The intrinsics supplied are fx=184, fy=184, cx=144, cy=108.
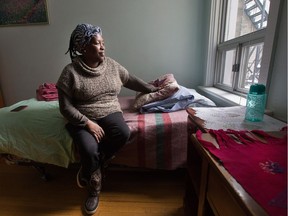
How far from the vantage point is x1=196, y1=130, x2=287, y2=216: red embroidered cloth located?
1.29 ft

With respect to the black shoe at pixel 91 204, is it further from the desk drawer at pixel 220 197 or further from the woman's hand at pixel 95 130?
the desk drawer at pixel 220 197

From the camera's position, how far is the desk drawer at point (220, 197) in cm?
47

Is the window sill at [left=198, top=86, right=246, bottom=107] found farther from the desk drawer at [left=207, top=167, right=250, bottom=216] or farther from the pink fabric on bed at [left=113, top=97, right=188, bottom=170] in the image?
the desk drawer at [left=207, top=167, right=250, bottom=216]

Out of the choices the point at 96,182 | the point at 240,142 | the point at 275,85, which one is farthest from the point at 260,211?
the point at 96,182

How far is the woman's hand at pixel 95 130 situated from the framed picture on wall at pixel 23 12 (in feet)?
5.64

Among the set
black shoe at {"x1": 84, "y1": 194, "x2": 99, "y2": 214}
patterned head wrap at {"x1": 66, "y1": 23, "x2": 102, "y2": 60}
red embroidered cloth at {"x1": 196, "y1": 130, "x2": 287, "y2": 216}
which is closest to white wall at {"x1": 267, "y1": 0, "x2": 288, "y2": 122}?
red embroidered cloth at {"x1": 196, "y1": 130, "x2": 287, "y2": 216}

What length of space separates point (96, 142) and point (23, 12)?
2031 mm

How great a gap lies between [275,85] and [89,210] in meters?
1.25

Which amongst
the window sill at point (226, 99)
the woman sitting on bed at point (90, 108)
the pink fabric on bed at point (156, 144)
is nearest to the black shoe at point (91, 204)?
the woman sitting on bed at point (90, 108)

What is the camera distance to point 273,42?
917 millimetres

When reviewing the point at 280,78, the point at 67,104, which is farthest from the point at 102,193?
the point at 280,78

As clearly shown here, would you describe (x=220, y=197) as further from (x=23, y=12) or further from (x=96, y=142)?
(x=23, y=12)

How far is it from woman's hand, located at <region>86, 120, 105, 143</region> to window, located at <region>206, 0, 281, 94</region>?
0.97 m

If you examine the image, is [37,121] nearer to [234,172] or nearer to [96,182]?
[96,182]
